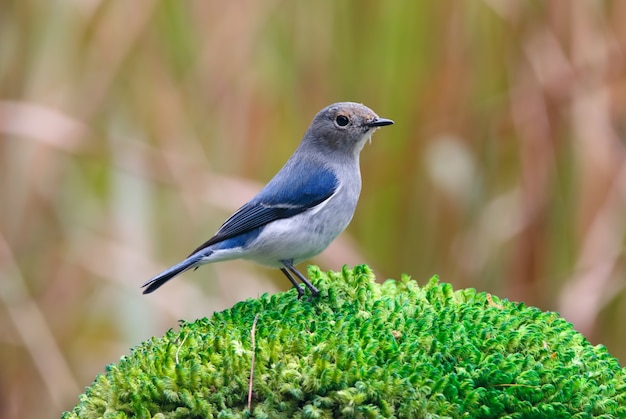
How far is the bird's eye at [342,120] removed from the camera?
13.4 ft

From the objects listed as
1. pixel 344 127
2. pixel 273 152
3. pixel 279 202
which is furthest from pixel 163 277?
pixel 273 152

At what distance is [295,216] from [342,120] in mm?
553

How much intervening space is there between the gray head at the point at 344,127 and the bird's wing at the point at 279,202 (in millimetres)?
247

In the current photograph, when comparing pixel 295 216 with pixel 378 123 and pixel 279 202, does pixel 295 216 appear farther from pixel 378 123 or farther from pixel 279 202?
pixel 378 123

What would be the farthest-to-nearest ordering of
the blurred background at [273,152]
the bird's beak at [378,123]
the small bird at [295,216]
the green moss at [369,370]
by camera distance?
the blurred background at [273,152], the bird's beak at [378,123], the small bird at [295,216], the green moss at [369,370]

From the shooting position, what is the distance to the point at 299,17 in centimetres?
536

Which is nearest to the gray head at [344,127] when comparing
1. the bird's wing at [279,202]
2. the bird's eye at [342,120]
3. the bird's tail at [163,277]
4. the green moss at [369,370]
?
the bird's eye at [342,120]

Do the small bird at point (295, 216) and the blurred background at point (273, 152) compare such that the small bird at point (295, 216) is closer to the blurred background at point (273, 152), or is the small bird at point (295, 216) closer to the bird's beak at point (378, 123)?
the bird's beak at point (378, 123)

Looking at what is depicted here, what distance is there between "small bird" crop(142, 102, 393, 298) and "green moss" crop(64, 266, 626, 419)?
512mm

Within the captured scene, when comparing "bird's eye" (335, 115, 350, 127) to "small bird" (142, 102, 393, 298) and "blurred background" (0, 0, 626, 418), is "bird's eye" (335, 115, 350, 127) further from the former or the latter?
"blurred background" (0, 0, 626, 418)

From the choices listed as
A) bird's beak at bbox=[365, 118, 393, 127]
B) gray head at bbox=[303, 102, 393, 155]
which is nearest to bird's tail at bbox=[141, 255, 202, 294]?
gray head at bbox=[303, 102, 393, 155]

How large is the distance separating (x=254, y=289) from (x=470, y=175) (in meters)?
1.35

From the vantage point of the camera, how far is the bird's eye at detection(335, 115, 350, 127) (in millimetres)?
4070

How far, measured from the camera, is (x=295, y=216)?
378 cm
